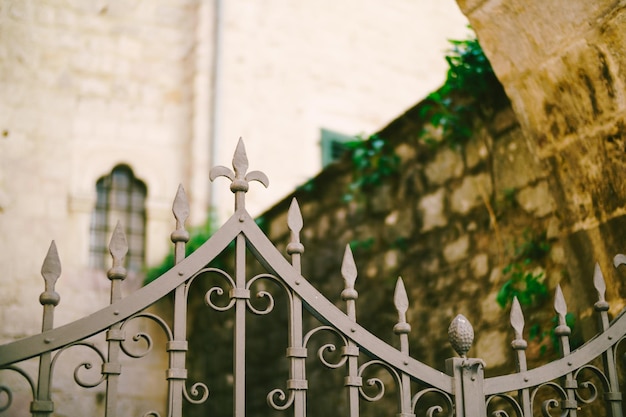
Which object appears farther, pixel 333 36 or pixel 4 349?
pixel 333 36

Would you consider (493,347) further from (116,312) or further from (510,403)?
(116,312)

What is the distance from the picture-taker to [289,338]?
7.27ft

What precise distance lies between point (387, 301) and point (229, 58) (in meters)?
4.31

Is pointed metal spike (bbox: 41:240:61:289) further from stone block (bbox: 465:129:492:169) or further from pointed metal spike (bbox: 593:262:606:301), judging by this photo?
stone block (bbox: 465:129:492:169)

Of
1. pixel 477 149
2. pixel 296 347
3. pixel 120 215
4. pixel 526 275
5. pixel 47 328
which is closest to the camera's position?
pixel 47 328

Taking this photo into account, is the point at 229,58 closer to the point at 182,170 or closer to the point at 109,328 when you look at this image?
the point at 182,170

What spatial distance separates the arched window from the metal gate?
5.48m

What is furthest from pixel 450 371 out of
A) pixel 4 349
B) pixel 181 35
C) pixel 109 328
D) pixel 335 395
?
pixel 181 35

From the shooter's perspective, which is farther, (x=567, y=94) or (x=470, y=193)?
(x=470, y=193)

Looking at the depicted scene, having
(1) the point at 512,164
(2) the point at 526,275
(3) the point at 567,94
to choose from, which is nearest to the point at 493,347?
(2) the point at 526,275

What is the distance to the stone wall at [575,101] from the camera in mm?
2824

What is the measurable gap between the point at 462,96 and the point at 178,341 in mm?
2592

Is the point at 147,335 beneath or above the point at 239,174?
beneath

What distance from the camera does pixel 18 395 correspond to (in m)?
6.59
